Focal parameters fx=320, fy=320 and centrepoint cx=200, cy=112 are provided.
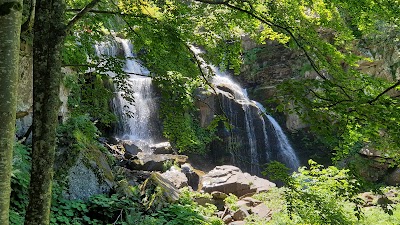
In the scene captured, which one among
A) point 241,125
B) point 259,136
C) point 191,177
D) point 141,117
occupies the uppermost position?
point 141,117

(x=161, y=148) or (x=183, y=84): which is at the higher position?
(x=183, y=84)

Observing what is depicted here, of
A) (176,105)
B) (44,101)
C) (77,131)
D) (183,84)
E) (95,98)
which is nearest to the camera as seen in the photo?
(44,101)

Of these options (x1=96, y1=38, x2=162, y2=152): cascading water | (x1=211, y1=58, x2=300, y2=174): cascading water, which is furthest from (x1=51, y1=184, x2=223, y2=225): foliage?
(x1=211, y1=58, x2=300, y2=174): cascading water

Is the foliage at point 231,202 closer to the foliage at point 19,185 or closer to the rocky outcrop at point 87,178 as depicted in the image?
the rocky outcrop at point 87,178

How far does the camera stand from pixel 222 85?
1681cm

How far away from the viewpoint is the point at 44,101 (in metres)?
1.78

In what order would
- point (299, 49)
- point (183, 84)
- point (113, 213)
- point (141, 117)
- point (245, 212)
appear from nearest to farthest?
point (183, 84) → point (299, 49) → point (113, 213) → point (245, 212) → point (141, 117)

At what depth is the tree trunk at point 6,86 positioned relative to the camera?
51.9 inches

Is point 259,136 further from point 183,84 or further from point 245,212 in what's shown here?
point 183,84

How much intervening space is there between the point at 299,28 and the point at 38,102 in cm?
275

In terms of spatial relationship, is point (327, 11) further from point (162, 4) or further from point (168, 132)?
point (168, 132)

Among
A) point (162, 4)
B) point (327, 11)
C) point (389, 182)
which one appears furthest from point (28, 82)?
point (389, 182)

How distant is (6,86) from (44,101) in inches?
17.6

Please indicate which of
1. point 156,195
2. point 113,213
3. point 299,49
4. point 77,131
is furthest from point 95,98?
point 156,195
